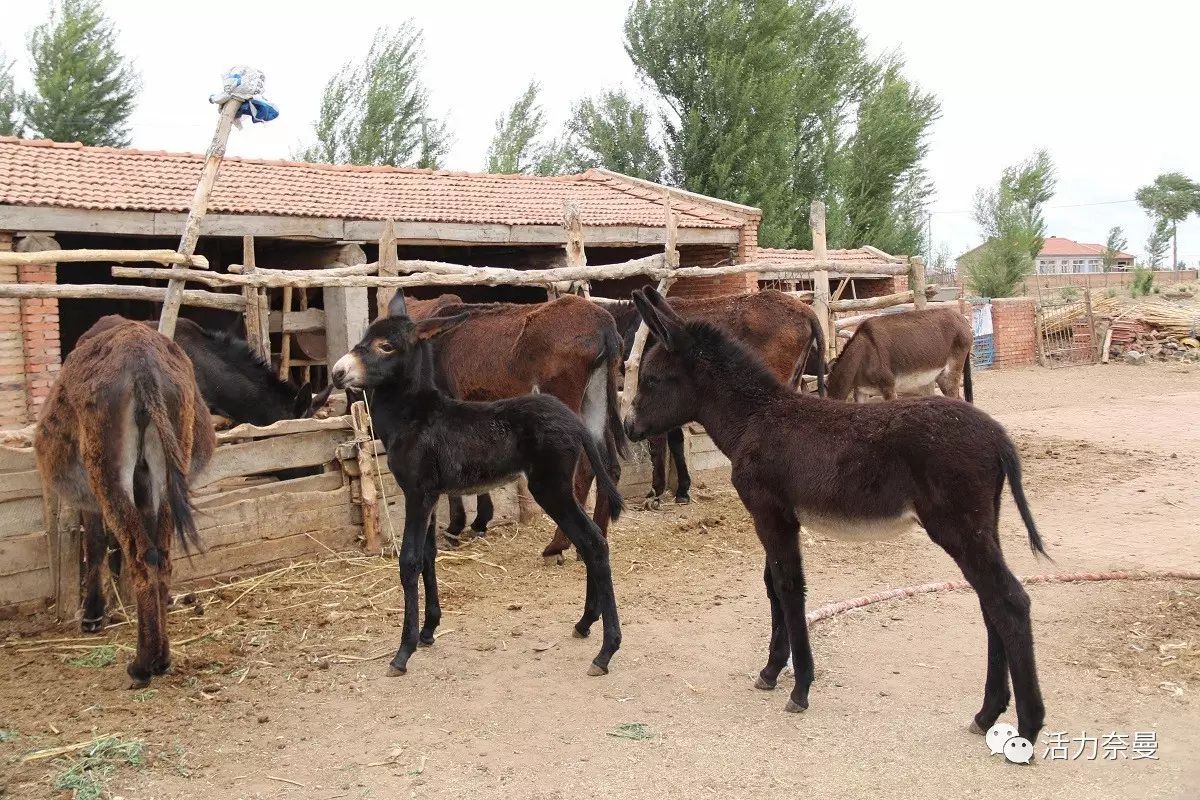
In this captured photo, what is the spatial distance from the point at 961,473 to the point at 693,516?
478cm

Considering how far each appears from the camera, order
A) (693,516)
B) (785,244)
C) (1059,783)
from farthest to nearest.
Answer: (785,244)
(693,516)
(1059,783)

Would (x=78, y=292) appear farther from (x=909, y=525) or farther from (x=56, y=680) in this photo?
(x=909, y=525)

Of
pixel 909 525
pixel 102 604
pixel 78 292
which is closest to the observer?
pixel 909 525

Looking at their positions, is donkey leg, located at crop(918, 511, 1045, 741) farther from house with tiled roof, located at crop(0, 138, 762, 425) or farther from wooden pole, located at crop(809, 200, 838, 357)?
wooden pole, located at crop(809, 200, 838, 357)

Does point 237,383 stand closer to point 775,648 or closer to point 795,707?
point 775,648

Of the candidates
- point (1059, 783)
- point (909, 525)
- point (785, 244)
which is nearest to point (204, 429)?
point (909, 525)

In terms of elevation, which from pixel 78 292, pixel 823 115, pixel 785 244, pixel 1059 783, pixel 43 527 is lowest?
pixel 1059 783

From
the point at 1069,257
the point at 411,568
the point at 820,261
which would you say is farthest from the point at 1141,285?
the point at 1069,257

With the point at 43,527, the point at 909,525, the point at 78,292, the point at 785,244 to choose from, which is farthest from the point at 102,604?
the point at 785,244

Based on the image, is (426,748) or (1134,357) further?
(1134,357)

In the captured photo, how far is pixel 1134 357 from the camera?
24.2m

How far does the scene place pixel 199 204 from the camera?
6449mm

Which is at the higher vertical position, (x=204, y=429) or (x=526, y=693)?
(x=204, y=429)

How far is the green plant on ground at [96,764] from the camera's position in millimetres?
3637
